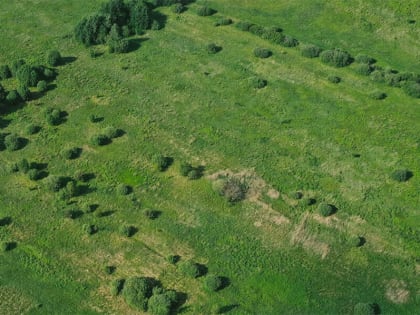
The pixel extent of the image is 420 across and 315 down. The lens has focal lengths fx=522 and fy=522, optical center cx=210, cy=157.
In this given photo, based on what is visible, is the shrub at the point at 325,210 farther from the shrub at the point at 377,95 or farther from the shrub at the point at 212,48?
the shrub at the point at 212,48

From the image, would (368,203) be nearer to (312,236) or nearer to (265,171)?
(312,236)

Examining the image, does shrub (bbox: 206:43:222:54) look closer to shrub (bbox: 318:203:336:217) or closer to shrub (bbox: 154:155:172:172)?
shrub (bbox: 154:155:172:172)

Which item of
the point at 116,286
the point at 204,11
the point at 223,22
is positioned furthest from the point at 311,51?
the point at 116,286

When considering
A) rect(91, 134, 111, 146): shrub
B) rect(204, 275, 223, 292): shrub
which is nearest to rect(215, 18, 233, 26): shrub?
rect(91, 134, 111, 146): shrub

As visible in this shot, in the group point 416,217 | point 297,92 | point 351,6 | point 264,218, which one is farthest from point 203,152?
point 351,6

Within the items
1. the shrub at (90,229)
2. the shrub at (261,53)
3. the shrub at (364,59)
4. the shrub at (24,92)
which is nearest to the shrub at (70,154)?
the shrub at (90,229)

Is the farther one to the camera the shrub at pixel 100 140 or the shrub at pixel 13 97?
the shrub at pixel 13 97
